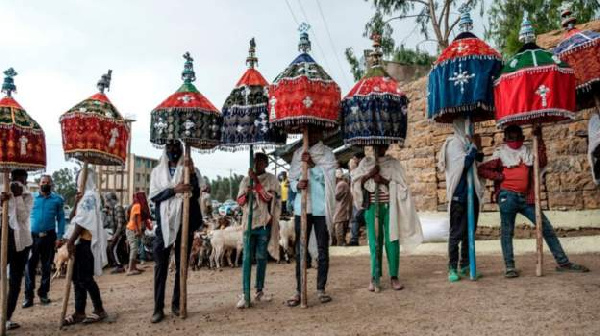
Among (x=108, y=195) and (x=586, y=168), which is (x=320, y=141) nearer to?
(x=586, y=168)

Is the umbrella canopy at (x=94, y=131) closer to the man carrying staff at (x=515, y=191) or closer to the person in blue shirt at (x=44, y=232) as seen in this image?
the person in blue shirt at (x=44, y=232)

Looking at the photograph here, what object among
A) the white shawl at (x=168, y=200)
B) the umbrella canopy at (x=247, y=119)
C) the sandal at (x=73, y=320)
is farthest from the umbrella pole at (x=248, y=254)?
the sandal at (x=73, y=320)

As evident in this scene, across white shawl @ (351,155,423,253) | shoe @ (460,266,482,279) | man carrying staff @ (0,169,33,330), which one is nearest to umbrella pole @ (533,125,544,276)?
shoe @ (460,266,482,279)

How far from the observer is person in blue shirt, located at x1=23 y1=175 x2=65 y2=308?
707cm

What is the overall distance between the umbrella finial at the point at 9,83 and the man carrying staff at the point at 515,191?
6.09m

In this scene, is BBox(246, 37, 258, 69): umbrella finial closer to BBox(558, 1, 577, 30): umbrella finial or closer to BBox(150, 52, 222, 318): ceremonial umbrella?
BBox(150, 52, 222, 318): ceremonial umbrella

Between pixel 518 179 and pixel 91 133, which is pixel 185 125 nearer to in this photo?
pixel 91 133

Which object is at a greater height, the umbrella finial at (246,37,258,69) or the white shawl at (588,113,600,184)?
the umbrella finial at (246,37,258,69)

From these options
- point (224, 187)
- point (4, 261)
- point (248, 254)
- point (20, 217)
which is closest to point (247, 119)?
point (248, 254)

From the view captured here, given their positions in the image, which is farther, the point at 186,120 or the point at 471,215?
the point at 471,215

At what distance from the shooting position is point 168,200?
522 centimetres

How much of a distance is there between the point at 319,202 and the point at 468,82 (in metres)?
2.35

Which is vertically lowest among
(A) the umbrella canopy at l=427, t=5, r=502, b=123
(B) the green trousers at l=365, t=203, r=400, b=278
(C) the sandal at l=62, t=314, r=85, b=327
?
(C) the sandal at l=62, t=314, r=85, b=327

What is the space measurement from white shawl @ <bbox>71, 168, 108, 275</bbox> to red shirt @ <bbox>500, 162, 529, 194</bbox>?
5043 millimetres
